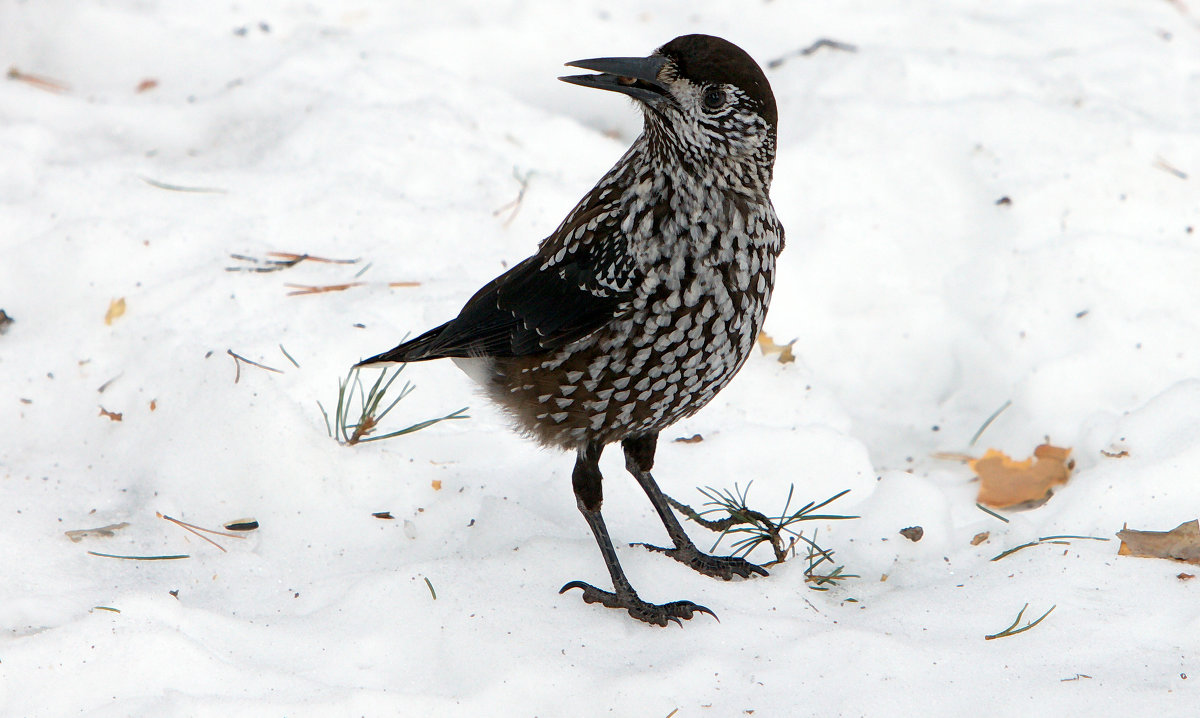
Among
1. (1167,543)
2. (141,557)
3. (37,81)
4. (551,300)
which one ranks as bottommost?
(141,557)

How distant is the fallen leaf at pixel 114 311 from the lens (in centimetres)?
397

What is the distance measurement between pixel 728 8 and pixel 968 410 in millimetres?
3090

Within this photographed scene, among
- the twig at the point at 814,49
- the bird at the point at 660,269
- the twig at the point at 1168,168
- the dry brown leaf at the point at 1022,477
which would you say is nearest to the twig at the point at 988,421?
the dry brown leaf at the point at 1022,477

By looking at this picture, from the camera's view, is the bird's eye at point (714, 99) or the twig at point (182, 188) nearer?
the bird's eye at point (714, 99)

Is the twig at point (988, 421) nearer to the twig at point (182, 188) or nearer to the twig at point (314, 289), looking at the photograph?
the twig at point (314, 289)

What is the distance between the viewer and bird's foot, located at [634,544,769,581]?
3.16m

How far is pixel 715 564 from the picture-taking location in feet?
10.5

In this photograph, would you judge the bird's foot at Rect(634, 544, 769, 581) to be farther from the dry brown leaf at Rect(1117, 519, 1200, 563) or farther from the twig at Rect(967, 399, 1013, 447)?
the twig at Rect(967, 399, 1013, 447)

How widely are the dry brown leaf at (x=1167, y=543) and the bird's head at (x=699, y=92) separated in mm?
1630

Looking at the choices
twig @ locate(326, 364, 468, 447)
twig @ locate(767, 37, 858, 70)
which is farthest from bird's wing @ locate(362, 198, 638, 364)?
twig @ locate(767, 37, 858, 70)

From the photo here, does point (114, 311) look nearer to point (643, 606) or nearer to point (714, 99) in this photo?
point (643, 606)

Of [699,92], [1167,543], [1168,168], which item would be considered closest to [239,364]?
[699,92]

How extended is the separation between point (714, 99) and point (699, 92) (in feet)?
0.15

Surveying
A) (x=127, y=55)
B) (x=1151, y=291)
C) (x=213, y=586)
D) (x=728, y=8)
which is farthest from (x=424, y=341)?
(x=728, y=8)
